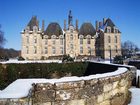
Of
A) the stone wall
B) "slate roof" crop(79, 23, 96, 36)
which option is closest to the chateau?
"slate roof" crop(79, 23, 96, 36)

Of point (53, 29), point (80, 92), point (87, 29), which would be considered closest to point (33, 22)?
point (53, 29)

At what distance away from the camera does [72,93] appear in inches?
282

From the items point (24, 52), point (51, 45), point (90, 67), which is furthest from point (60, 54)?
point (90, 67)

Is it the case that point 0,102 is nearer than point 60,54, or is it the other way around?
point 0,102

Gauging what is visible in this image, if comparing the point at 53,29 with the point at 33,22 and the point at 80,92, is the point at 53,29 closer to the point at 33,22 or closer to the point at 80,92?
the point at 33,22

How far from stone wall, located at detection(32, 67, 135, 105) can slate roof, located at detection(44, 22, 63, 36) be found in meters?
53.9

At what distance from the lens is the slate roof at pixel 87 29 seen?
212 feet

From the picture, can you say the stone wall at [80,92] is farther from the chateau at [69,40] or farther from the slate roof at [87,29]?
the slate roof at [87,29]

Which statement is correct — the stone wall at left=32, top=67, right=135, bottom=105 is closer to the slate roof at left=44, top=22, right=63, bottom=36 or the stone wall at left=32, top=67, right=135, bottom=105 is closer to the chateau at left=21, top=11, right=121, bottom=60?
the chateau at left=21, top=11, right=121, bottom=60

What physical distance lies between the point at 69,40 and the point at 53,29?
16.8 feet

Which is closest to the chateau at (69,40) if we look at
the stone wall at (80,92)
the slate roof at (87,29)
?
the slate roof at (87,29)

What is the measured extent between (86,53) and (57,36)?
8822 millimetres

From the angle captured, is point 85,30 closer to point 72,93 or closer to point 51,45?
point 51,45

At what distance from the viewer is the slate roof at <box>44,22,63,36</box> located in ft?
206
